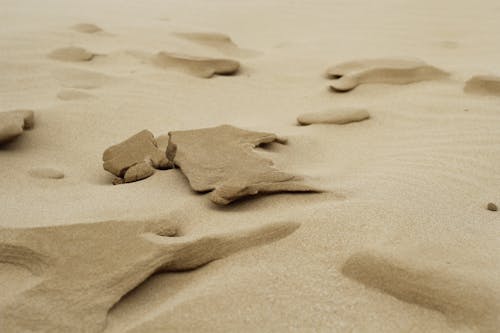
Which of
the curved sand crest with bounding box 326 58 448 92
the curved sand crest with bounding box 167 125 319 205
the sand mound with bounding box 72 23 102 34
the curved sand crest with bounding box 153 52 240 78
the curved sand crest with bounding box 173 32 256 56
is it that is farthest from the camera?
the sand mound with bounding box 72 23 102 34

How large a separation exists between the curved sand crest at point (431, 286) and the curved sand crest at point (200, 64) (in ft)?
7.09

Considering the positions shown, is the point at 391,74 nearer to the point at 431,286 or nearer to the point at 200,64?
the point at 200,64

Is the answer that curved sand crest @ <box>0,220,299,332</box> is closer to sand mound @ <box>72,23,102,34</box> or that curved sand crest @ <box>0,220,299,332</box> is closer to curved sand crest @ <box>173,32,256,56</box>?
curved sand crest @ <box>173,32,256,56</box>

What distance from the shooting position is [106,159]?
1.95 m

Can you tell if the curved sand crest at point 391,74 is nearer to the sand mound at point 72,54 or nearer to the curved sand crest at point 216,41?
the curved sand crest at point 216,41

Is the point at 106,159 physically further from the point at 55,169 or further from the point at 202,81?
the point at 202,81

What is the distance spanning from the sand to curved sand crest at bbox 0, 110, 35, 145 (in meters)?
0.05

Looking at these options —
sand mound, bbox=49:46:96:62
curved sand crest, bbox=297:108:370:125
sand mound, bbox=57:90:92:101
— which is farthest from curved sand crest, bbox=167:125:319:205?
sand mound, bbox=49:46:96:62

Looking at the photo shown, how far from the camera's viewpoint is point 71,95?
8.81ft

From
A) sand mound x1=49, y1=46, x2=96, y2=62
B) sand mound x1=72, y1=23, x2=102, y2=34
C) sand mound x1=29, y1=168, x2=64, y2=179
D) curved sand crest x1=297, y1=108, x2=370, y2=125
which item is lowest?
sand mound x1=29, y1=168, x2=64, y2=179

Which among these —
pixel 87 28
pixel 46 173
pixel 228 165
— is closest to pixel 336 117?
pixel 228 165

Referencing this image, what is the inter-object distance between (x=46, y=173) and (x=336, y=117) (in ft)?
4.29

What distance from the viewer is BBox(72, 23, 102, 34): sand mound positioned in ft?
13.0

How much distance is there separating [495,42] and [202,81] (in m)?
2.17
